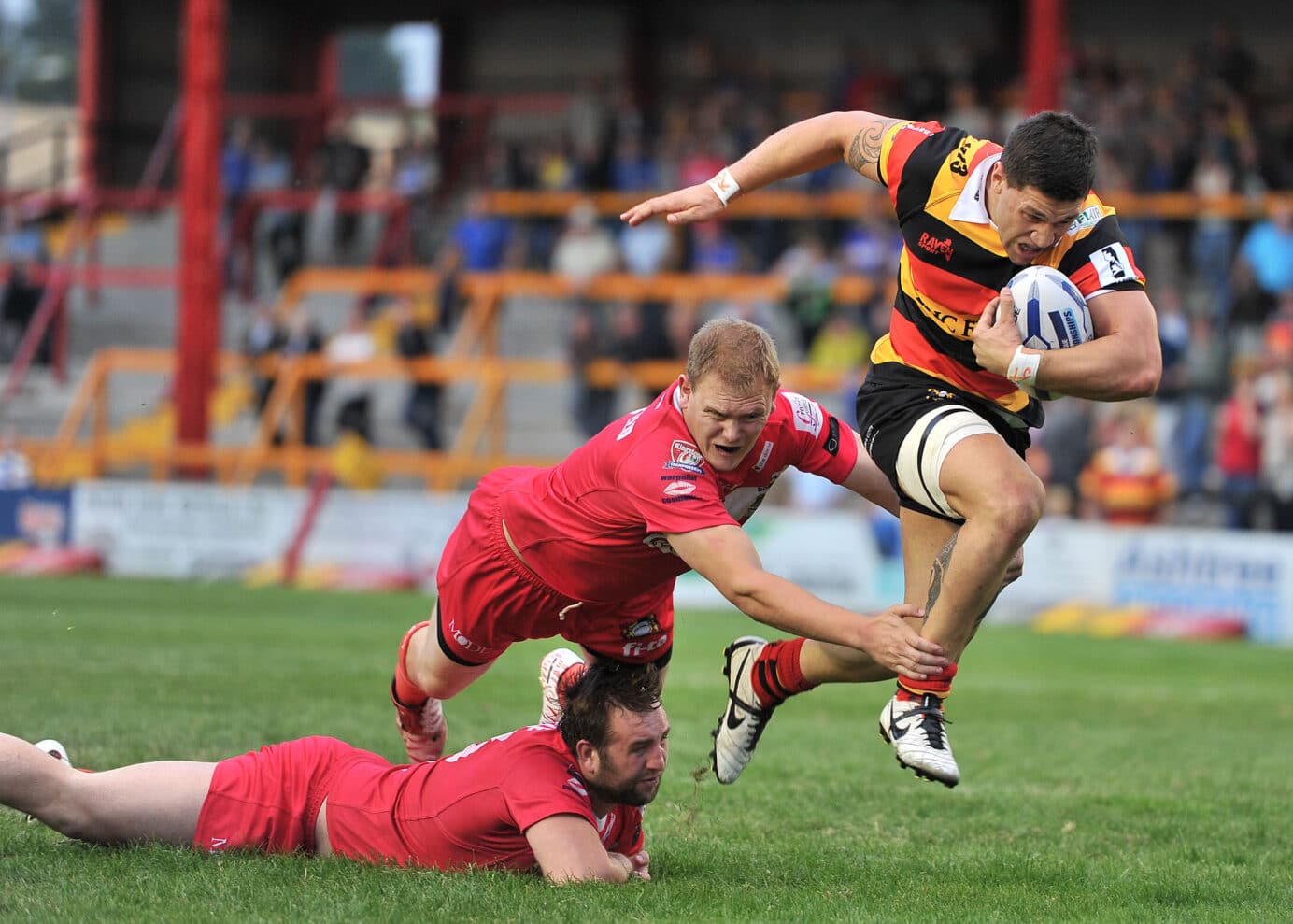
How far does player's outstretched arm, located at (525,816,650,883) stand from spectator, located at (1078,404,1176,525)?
37.7 ft

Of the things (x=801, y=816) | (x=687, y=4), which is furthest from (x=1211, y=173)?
(x=801, y=816)

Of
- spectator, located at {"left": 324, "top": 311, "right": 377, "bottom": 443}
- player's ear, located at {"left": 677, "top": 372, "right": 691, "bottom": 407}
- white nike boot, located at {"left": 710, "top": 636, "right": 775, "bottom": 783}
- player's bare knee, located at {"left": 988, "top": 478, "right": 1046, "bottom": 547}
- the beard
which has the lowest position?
spectator, located at {"left": 324, "top": 311, "right": 377, "bottom": 443}

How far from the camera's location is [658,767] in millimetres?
5250

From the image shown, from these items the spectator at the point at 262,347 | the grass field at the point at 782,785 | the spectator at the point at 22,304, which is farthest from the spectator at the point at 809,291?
the spectator at the point at 22,304

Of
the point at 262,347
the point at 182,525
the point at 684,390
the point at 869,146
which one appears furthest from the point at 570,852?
the point at 262,347

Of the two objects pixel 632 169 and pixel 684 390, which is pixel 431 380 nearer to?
pixel 632 169

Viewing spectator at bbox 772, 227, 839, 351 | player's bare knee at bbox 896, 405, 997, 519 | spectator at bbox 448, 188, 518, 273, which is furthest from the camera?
spectator at bbox 448, 188, 518, 273

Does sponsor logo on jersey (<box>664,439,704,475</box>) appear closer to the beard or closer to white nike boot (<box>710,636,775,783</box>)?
the beard

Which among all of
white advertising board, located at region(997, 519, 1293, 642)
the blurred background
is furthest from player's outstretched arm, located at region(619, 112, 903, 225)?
the blurred background

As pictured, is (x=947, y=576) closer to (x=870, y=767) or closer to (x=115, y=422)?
(x=870, y=767)

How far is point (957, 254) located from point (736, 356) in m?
1.11

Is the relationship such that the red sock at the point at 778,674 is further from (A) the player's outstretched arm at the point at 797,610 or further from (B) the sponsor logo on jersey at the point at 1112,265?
(B) the sponsor logo on jersey at the point at 1112,265

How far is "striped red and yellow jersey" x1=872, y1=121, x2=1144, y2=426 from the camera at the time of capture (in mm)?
5551

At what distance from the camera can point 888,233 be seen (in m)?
19.3
